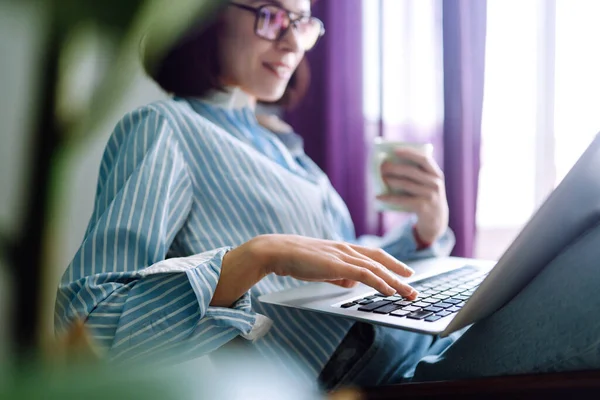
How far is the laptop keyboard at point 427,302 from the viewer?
62 cm

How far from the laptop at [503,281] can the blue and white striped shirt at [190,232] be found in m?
0.12

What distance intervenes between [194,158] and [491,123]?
3.57 ft

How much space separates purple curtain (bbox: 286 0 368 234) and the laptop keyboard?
0.92m

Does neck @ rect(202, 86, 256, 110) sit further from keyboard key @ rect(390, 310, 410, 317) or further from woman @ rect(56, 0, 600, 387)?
keyboard key @ rect(390, 310, 410, 317)

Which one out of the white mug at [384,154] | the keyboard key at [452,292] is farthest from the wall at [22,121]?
the white mug at [384,154]

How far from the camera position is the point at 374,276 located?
2.02ft

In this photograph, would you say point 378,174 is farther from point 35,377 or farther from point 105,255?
point 35,377

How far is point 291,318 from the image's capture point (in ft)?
2.79

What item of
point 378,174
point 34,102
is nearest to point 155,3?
point 34,102

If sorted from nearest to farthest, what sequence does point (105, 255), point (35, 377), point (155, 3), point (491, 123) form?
1. point (35, 377)
2. point (155, 3)
3. point (105, 255)
4. point (491, 123)

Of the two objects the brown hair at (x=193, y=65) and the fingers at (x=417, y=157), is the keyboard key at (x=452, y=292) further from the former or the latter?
the brown hair at (x=193, y=65)

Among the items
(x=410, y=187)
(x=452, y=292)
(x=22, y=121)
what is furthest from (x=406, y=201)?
(x=22, y=121)

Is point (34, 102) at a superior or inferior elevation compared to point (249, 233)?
superior

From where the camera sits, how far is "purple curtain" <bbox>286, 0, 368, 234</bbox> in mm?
1731
